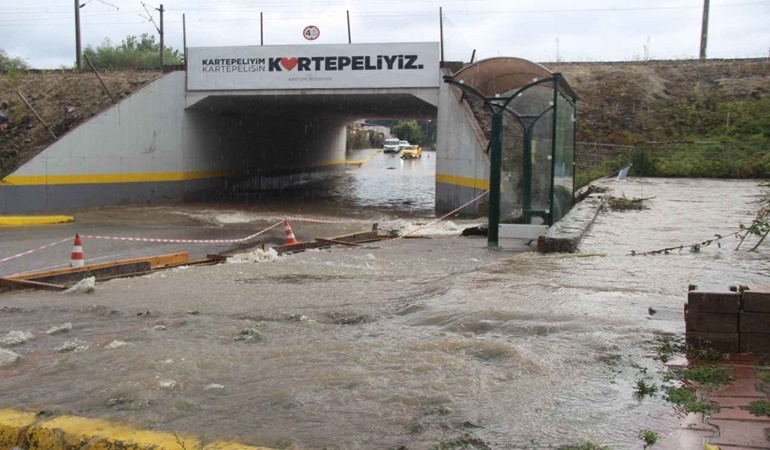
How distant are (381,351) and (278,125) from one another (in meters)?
33.6

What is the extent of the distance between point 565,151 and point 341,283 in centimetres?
760

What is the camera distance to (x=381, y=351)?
578cm

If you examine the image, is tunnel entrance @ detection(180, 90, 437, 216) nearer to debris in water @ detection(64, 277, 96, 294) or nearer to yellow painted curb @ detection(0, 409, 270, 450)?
debris in water @ detection(64, 277, 96, 294)

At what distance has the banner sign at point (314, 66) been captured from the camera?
25.3 metres

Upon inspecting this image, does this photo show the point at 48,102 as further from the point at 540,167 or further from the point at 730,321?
the point at 730,321

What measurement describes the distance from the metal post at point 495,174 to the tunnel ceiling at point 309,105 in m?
13.1

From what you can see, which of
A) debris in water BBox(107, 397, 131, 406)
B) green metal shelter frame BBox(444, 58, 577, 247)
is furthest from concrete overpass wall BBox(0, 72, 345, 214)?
debris in water BBox(107, 397, 131, 406)

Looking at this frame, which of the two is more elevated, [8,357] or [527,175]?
[527,175]

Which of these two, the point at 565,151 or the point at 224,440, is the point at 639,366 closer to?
the point at 224,440

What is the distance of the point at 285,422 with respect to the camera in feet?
14.4

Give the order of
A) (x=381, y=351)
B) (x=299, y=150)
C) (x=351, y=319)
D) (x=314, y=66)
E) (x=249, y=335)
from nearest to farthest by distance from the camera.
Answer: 1. (x=381, y=351)
2. (x=249, y=335)
3. (x=351, y=319)
4. (x=314, y=66)
5. (x=299, y=150)

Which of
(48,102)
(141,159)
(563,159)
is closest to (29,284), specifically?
(563,159)

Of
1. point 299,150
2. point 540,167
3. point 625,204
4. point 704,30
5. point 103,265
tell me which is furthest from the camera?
point 299,150

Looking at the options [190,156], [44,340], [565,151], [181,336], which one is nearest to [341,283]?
[181,336]
